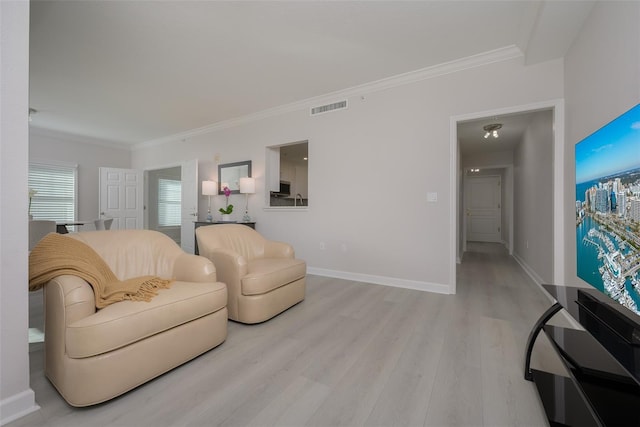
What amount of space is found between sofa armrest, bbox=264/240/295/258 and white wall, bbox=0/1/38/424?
1.90 m

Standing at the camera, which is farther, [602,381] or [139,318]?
[139,318]

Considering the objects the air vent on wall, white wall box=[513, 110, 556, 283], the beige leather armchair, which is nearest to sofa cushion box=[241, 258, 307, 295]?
the beige leather armchair

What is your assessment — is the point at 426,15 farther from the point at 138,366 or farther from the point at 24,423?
the point at 24,423

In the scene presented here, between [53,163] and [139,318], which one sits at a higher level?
[53,163]

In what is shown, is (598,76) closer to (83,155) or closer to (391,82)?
(391,82)

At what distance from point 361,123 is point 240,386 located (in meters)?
3.28

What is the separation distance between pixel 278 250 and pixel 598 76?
2.96m

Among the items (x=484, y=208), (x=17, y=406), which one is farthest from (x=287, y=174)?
(x=17, y=406)

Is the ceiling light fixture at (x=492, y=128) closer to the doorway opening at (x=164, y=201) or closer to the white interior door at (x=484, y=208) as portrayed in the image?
the white interior door at (x=484, y=208)

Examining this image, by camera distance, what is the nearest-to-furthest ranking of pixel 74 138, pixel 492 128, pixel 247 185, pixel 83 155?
pixel 492 128, pixel 247 185, pixel 74 138, pixel 83 155

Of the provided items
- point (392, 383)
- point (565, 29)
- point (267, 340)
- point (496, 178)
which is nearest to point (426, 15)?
point (565, 29)

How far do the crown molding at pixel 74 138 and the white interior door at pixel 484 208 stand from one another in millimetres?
9535

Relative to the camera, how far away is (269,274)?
2291 mm

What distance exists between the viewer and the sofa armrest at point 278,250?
291 cm
